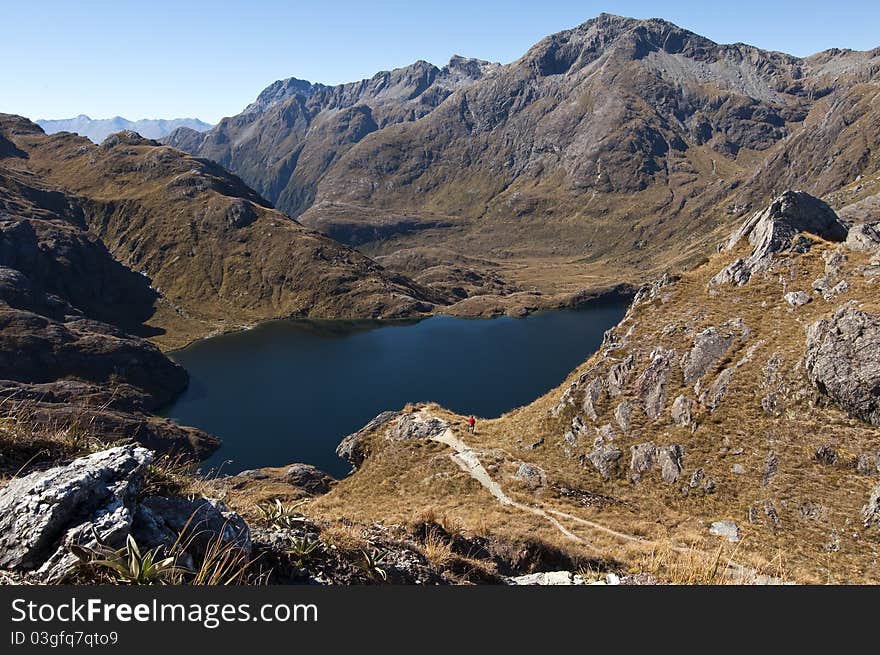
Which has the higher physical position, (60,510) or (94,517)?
(60,510)

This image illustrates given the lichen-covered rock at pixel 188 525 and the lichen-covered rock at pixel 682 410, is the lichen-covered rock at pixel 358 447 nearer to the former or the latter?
the lichen-covered rock at pixel 682 410

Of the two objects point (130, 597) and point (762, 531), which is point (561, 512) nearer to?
point (762, 531)

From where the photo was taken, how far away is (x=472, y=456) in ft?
141

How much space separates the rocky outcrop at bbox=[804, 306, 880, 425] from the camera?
31125mm

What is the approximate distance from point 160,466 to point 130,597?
15.4 ft

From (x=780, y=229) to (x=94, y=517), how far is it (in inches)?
2282

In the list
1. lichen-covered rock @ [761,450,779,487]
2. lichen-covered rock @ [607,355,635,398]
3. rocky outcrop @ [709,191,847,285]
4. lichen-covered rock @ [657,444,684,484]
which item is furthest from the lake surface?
lichen-covered rock @ [761,450,779,487]

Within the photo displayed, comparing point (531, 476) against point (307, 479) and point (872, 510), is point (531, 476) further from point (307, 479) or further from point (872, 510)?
point (307, 479)

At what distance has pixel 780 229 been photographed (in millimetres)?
48250

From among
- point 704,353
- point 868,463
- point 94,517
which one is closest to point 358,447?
point 704,353

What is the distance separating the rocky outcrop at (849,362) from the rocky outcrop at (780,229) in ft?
41.9

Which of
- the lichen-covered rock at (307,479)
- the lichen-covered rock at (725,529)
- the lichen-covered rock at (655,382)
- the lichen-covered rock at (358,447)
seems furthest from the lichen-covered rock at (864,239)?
the lichen-covered rock at (307,479)

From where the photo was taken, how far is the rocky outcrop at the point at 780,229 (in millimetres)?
46812

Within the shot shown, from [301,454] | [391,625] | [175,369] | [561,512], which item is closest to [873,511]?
[561,512]
